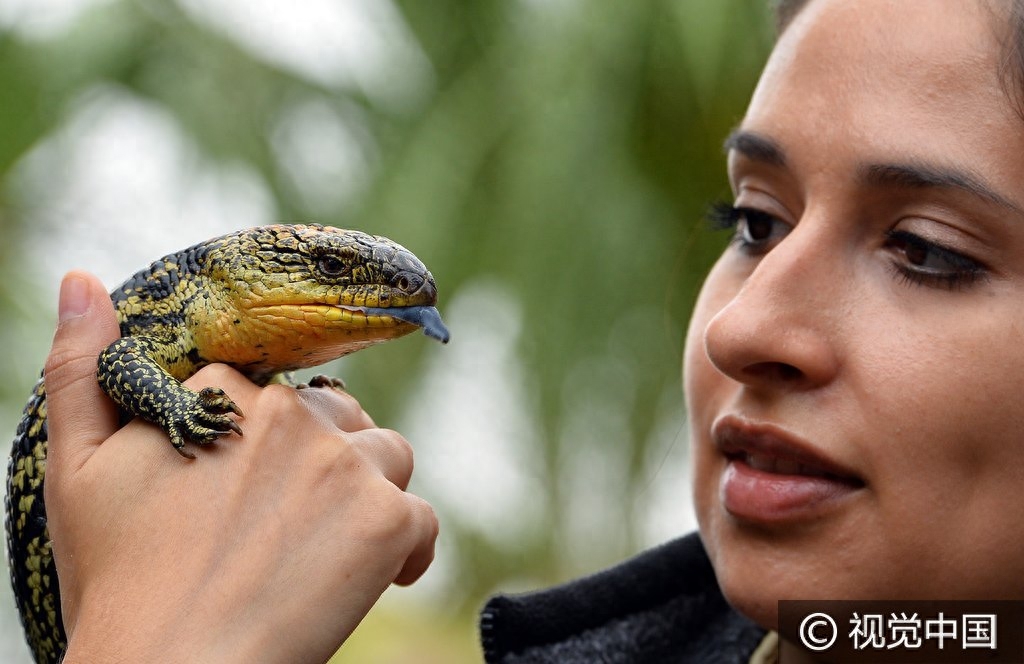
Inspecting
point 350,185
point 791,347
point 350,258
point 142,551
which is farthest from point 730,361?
point 350,185

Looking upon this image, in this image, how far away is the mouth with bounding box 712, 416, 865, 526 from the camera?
1.33 metres

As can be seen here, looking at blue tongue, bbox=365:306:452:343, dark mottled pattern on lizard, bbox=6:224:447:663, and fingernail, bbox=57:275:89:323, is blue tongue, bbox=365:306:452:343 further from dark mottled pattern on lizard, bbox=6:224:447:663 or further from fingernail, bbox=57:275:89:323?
fingernail, bbox=57:275:89:323

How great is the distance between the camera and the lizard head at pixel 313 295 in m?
1.35

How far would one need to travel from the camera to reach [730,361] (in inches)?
54.0

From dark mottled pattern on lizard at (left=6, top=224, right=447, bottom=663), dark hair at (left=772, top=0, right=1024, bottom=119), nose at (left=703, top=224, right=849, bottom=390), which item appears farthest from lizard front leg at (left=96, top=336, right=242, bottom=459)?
dark hair at (left=772, top=0, right=1024, bottom=119)

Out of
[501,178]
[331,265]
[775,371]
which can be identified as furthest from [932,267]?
[501,178]

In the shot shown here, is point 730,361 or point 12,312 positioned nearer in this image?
point 730,361

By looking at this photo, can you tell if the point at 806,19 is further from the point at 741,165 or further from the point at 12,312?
the point at 12,312

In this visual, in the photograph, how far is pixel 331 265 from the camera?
1.41 metres

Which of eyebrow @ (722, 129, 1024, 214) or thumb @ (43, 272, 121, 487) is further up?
eyebrow @ (722, 129, 1024, 214)

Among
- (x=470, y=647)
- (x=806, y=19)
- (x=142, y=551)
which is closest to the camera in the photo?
(x=142, y=551)

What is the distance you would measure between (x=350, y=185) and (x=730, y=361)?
4272 mm

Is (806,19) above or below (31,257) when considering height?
above
